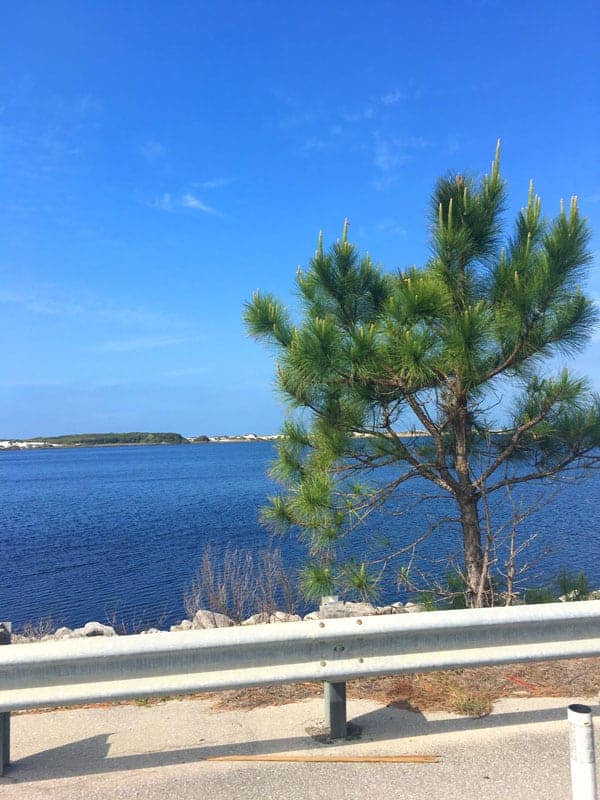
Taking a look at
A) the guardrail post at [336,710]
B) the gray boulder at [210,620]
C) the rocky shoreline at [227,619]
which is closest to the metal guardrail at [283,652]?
the guardrail post at [336,710]

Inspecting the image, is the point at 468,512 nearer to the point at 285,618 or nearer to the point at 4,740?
the point at 285,618

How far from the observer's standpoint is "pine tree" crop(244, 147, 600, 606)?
5977mm

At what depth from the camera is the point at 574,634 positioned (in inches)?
153

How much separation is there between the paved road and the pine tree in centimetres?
240

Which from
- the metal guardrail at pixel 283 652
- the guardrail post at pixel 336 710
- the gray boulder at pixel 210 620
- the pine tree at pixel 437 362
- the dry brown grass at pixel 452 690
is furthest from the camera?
the gray boulder at pixel 210 620

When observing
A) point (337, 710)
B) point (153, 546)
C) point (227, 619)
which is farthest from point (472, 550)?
point (153, 546)

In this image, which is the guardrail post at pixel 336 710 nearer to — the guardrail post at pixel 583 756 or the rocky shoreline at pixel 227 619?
the guardrail post at pixel 583 756

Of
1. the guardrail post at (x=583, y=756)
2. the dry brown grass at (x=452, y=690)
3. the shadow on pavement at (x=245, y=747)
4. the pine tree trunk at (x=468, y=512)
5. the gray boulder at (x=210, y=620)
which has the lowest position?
the gray boulder at (x=210, y=620)

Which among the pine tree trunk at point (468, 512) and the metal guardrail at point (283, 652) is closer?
the metal guardrail at point (283, 652)

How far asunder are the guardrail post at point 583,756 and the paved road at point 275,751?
1.22 meters

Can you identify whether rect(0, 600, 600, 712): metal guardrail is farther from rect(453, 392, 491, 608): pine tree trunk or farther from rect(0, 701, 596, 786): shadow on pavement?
rect(453, 392, 491, 608): pine tree trunk

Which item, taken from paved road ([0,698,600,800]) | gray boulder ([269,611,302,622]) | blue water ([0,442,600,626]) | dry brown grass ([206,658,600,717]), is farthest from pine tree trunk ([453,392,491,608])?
paved road ([0,698,600,800])

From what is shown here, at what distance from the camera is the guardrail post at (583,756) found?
2049 mm

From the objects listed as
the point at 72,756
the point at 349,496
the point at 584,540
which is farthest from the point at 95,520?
the point at 72,756
